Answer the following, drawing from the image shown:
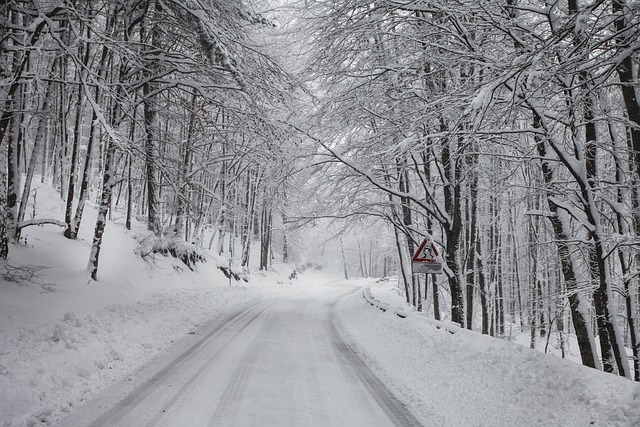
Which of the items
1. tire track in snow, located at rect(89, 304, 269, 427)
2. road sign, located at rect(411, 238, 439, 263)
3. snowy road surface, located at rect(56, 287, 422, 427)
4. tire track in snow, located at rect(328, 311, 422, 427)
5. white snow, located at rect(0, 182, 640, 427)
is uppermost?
road sign, located at rect(411, 238, 439, 263)

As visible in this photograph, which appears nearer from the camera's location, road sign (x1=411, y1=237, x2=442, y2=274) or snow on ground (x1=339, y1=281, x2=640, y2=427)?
snow on ground (x1=339, y1=281, x2=640, y2=427)

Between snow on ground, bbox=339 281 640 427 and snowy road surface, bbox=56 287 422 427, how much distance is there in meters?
0.64

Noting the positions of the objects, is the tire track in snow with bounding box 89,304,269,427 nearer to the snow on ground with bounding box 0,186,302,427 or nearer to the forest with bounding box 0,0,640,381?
the snow on ground with bounding box 0,186,302,427

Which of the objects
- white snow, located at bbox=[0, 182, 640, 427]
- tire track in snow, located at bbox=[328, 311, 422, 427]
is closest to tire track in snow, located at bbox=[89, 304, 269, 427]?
white snow, located at bbox=[0, 182, 640, 427]

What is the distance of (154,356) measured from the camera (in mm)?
7855

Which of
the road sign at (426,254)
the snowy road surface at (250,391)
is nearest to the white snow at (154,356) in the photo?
the snowy road surface at (250,391)

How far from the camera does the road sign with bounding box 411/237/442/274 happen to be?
10.5 m

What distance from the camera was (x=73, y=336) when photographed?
23.1 feet

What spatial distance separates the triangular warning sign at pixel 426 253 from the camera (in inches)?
424

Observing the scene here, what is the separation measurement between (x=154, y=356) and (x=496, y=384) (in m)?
6.38

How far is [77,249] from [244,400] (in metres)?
9.32

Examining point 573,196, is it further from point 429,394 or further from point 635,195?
point 429,394

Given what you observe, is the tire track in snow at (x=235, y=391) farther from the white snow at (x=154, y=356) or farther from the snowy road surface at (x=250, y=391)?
the white snow at (x=154, y=356)

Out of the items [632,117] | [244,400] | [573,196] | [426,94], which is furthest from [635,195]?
[244,400]
